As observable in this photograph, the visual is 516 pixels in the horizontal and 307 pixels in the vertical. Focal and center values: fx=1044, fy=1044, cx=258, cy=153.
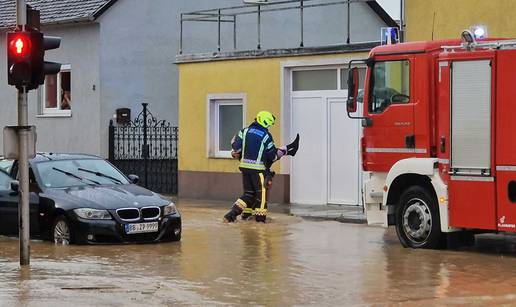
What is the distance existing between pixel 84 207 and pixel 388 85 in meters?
4.67

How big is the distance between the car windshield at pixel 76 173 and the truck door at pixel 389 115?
396 centimetres

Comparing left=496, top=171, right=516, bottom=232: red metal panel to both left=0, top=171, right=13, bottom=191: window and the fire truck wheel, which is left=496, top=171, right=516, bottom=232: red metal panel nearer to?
the fire truck wheel

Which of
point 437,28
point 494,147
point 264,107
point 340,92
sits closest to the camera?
point 494,147

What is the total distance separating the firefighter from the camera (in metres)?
18.1

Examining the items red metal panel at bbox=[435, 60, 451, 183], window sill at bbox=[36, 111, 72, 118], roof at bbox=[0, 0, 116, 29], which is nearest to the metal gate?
window sill at bbox=[36, 111, 72, 118]

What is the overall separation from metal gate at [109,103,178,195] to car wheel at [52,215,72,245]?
37.1 ft

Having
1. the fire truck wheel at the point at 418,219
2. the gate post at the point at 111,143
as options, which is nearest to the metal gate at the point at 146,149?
the gate post at the point at 111,143

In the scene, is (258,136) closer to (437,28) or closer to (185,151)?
(437,28)

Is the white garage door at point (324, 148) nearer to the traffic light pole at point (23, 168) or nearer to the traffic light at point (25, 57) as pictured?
the traffic light pole at point (23, 168)

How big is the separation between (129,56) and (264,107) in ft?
20.6

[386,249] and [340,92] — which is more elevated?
[340,92]

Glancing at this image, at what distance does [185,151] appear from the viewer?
24.6 m

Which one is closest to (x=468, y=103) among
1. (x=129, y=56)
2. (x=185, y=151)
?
(x=185, y=151)

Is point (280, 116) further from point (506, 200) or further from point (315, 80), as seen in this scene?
point (506, 200)
